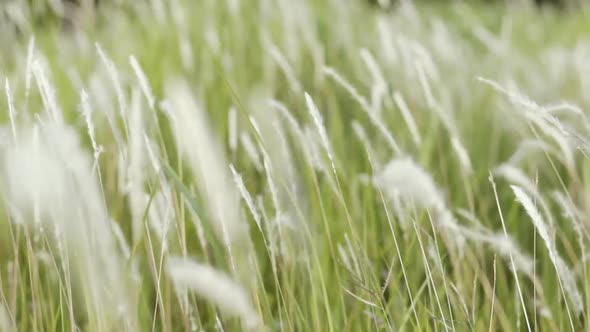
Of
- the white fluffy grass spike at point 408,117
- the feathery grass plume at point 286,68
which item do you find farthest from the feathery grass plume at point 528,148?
the feathery grass plume at point 286,68

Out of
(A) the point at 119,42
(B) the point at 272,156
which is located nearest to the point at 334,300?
(B) the point at 272,156

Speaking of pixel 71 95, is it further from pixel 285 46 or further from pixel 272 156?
pixel 272 156

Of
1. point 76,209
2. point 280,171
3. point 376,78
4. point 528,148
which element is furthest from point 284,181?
point 528,148

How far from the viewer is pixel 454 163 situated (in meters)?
1.63

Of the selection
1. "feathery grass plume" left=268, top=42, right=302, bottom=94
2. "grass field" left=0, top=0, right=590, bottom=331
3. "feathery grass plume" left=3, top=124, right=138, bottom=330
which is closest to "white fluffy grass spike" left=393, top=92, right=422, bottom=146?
"grass field" left=0, top=0, right=590, bottom=331

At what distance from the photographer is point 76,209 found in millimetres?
884

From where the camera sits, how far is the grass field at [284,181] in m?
0.81

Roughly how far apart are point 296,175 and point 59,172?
717 millimetres

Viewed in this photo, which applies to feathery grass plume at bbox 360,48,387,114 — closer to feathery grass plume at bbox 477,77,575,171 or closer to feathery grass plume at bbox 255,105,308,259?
feathery grass plume at bbox 255,105,308,259

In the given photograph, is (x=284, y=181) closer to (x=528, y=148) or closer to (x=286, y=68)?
(x=286, y=68)

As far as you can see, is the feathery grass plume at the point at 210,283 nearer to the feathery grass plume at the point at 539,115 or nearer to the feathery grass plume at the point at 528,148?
the feathery grass plume at the point at 539,115

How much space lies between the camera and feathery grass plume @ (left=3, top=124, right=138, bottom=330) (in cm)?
75

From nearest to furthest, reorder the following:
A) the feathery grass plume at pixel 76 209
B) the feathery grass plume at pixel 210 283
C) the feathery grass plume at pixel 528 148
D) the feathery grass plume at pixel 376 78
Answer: the feathery grass plume at pixel 210 283
the feathery grass plume at pixel 76 209
the feathery grass plume at pixel 528 148
the feathery grass plume at pixel 376 78

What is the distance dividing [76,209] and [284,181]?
283 mm
